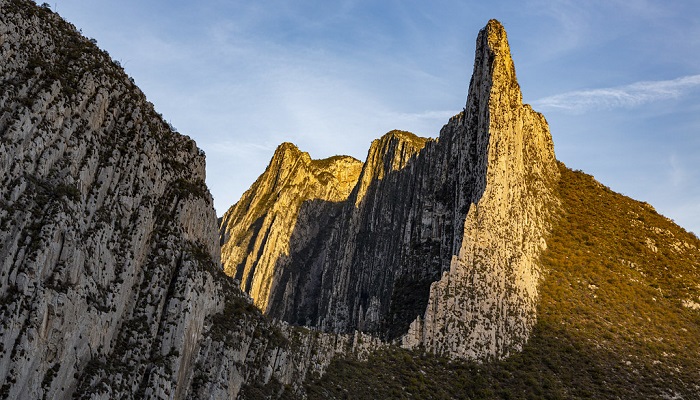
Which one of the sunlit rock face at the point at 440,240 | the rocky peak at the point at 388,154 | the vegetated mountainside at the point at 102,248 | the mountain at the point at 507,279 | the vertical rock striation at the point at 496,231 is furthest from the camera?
the rocky peak at the point at 388,154

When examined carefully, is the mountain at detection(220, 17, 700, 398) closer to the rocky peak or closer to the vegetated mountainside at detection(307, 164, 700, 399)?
the vegetated mountainside at detection(307, 164, 700, 399)

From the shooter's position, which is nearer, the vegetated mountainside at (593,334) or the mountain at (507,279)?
the vegetated mountainside at (593,334)

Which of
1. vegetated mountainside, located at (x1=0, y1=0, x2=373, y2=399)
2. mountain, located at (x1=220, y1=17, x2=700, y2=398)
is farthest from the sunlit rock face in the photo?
vegetated mountainside, located at (x1=0, y1=0, x2=373, y2=399)

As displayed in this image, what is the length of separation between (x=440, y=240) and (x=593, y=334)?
35.7m

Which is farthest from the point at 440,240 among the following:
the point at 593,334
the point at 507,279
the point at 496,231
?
the point at 593,334

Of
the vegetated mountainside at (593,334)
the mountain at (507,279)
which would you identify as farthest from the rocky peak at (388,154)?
the vegetated mountainside at (593,334)

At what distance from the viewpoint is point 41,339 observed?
132 ft

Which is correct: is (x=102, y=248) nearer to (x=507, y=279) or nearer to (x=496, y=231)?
(x=507, y=279)

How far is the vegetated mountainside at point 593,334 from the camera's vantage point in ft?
279

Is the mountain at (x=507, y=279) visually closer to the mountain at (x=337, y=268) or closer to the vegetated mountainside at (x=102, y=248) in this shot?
the mountain at (x=337, y=268)

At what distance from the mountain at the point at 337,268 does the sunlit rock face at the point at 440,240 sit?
16.0 inches

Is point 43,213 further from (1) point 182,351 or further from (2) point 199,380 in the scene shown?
(2) point 199,380

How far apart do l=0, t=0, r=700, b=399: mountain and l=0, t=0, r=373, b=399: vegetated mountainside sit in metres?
0.15

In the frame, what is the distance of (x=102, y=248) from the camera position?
47.6 meters
